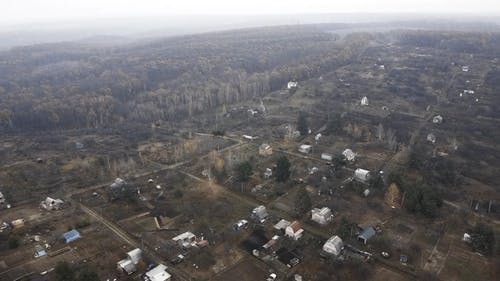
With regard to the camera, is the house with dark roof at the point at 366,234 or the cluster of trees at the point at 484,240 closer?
the cluster of trees at the point at 484,240

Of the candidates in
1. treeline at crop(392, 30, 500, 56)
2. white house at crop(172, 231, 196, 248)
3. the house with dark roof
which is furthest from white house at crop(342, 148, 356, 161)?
treeline at crop(392, 30, 500, 56)

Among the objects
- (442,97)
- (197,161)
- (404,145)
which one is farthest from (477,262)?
(442,97)

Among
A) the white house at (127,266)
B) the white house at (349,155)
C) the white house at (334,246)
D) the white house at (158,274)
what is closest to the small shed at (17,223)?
the white house at (127,266)

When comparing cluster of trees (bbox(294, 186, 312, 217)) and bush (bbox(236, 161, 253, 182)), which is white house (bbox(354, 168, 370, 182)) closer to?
cluster of trees (bbox(294, 186, 312, 217))

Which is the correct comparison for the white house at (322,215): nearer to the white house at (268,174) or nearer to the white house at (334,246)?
the white house at (334,246)

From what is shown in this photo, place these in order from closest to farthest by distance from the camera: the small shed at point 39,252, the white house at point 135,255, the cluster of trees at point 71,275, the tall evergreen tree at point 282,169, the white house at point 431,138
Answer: the cluster of trees at point 71,275 → the white house at point 135,255 → the small shed at point 39,252 → the tall evergreen tree at point 282,169 → the white house at point 431,138

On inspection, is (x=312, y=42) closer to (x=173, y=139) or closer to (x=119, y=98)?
(x=119, y=98)
